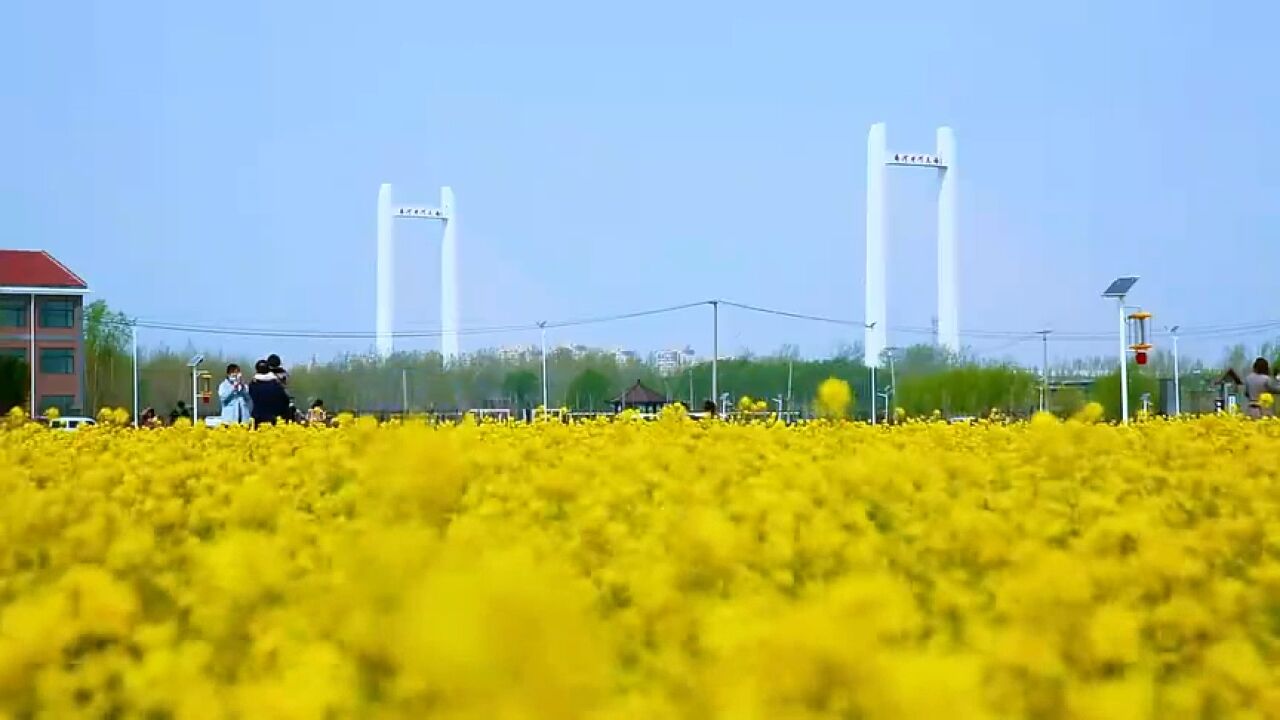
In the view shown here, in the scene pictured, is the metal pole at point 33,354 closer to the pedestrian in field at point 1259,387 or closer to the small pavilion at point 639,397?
the small pavilion at point 639,397

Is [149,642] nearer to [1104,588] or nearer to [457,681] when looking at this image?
[457,681]

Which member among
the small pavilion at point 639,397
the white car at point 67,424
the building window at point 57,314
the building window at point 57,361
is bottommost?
the white car at point 67,424

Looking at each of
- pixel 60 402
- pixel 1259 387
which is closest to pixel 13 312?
pixel 60 402

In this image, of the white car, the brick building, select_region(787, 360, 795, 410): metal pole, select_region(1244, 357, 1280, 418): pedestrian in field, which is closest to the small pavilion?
select_region(787, 360, 795, 410): metal pole

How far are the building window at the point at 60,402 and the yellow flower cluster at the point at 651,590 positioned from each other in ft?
133

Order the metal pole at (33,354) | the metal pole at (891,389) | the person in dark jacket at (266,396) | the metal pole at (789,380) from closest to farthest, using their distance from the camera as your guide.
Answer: the person in dark jacket at (266,396)
the metal pole at (891,389)
the metal pole at (789,380)
the metal pole at (33,354)

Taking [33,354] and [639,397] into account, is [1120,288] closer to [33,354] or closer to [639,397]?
[639,397]

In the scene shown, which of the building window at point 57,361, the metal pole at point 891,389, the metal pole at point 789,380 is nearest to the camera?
the metal pole at point 891,389

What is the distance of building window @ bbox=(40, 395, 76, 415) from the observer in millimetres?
42031

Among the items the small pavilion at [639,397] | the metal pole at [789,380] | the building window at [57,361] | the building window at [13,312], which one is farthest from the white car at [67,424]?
the building window at [13,312]

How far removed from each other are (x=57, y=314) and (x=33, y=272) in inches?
99.1

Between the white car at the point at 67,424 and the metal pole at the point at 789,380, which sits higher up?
the metal pole at the point at 789,380

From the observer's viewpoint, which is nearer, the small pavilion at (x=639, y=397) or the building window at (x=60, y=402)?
the small pavilion at (x=639, y=397)

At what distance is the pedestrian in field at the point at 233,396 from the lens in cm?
1197
